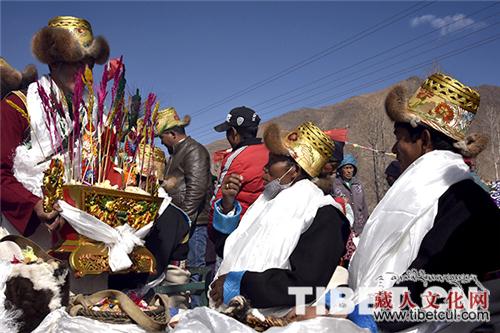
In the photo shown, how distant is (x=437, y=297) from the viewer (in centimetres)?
239

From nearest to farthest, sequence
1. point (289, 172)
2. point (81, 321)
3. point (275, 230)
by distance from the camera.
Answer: point (81, 321)
point (275, 230)
point (289, 172)

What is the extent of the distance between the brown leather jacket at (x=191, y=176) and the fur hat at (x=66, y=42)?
308 centimetres

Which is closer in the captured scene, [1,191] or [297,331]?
[297,331]

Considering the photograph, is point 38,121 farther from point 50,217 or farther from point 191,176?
point 191,176

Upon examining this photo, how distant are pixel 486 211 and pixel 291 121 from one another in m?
95.0

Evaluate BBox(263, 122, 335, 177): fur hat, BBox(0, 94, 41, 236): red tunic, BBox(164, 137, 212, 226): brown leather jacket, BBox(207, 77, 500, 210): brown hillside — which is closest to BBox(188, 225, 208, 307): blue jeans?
BBox(164, 137, 212, 226): brown leather jacket

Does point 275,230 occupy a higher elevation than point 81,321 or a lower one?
higher

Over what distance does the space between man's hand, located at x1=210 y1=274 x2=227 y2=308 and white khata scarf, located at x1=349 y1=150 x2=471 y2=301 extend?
0.70m

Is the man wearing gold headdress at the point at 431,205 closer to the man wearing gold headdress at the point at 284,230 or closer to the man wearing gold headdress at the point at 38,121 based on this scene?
the man wearing gold headdress at the point at 284,230

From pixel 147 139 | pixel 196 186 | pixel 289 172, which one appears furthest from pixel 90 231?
pixel 196 186

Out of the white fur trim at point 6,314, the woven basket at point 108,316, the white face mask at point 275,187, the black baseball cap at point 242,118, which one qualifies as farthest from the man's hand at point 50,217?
the black baseball cap at point 242,118

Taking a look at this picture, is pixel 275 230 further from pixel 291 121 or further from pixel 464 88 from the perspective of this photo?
pixel 291 121

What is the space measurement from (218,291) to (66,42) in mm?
1532

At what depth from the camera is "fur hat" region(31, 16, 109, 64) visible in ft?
9.89
